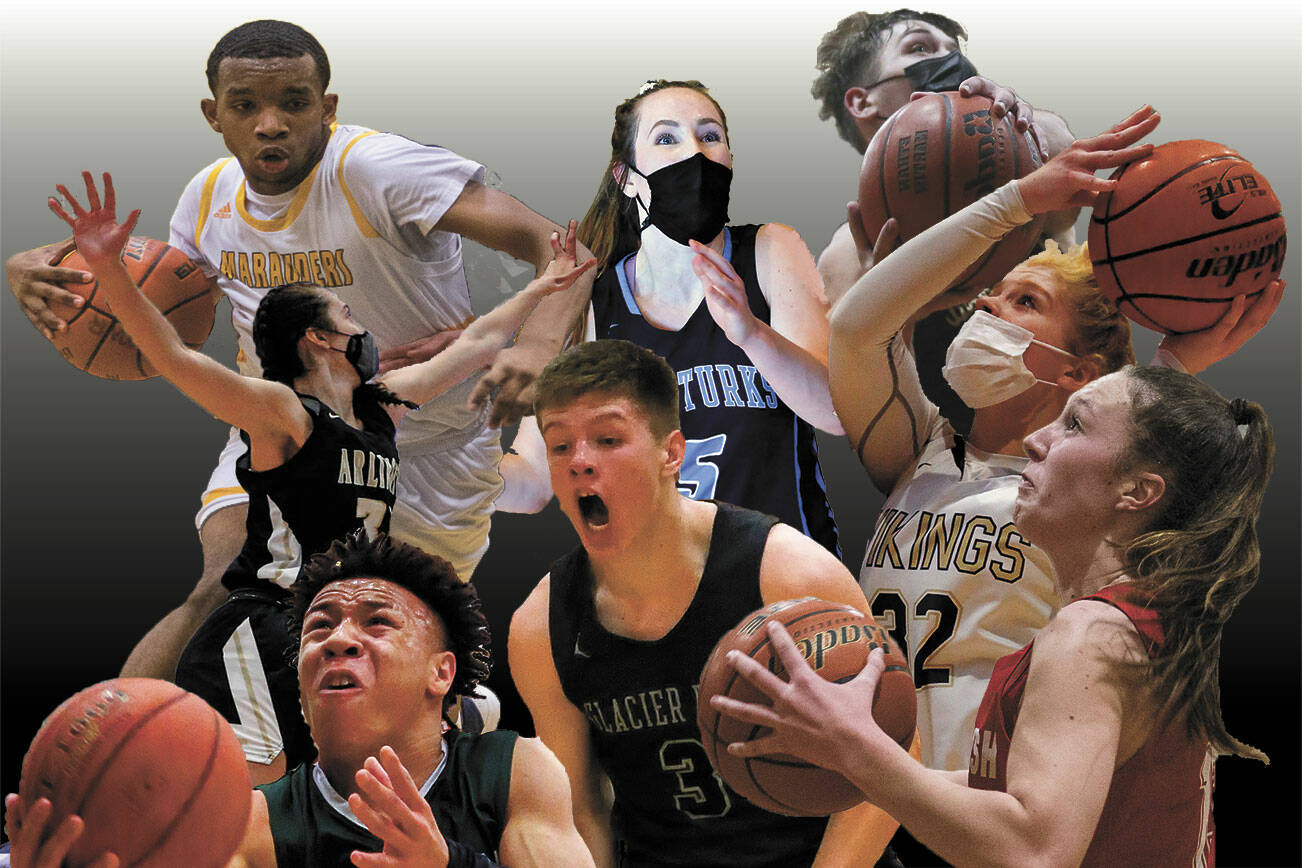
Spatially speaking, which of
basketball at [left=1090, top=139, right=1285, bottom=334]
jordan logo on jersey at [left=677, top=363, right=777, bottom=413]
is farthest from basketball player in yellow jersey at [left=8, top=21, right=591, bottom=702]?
basketball at [left=1090, top=139, right=1285, bottom=334]

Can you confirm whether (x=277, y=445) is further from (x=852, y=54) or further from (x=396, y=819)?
(x=852, y=54)

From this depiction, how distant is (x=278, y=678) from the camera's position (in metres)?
4.35

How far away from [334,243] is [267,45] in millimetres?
616

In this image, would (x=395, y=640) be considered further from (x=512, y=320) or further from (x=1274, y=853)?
(x=1274, y=853)

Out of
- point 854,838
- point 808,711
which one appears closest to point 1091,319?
point 854,838

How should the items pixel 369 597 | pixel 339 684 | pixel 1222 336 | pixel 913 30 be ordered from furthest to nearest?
1. pixel 913 30
2. pixel 1222 336
3. pixel 369 597
4. pixel 339 684

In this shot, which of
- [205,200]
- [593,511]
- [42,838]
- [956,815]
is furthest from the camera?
[205,200]

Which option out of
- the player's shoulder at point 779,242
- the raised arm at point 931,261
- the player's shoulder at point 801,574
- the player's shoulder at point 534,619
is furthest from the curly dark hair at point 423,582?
the player's shoulder at point 779,242

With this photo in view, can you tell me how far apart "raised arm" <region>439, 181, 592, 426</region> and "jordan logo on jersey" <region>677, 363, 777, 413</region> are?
0.39 meters

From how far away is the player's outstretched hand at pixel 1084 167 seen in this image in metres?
3.99

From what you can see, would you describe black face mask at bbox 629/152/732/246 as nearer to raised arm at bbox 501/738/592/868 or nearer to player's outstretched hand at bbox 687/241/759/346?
player's outstretched hand at bbox 687/241/759/346

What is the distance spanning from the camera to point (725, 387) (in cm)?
452

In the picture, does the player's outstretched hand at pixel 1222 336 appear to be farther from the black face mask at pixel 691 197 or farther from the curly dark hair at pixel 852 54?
the curly dark hair at pixel 852 54

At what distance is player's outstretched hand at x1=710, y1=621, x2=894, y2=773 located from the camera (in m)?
2.66
